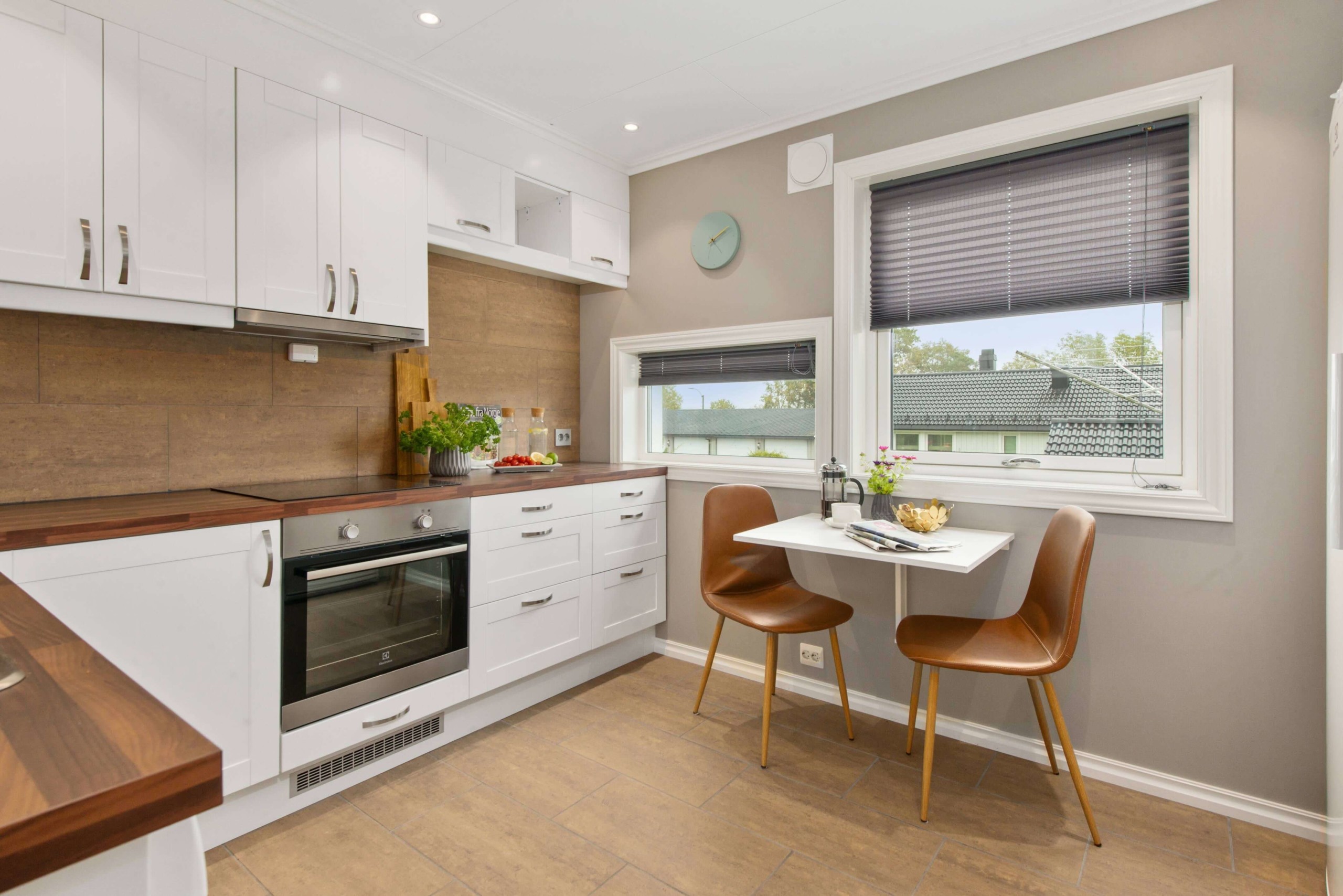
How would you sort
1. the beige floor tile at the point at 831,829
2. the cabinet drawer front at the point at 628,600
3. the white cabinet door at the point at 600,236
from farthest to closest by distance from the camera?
the white cabinet door at the point at 600,236 < the cabinet drawer front at the point at 628,600 < the beige floor tile at the point at 831,829

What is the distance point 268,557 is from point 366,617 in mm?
393

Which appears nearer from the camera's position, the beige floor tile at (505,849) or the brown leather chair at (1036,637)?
the beige floor tile at (505,849)

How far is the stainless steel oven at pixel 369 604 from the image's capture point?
79.0 inches

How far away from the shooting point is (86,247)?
6.03 ft

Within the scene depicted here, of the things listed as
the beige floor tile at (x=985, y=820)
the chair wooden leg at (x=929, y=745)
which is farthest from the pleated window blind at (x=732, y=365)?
the beige floor tile at (x=985, y=820)

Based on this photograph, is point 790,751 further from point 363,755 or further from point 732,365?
point 732,365

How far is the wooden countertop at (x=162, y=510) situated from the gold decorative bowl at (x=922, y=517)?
1436 mm

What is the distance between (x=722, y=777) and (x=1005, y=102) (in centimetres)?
261

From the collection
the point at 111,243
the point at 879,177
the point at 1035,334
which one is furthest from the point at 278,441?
the point at 1035,334

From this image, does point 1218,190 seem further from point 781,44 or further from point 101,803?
point 101,803

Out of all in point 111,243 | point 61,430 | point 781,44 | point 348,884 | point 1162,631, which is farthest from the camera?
point 781,44

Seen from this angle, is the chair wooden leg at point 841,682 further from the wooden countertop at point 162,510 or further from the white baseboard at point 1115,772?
the wooden countertop at point 162,510

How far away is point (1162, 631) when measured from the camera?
2205 mm

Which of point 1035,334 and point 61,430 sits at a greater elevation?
point 1035,334
